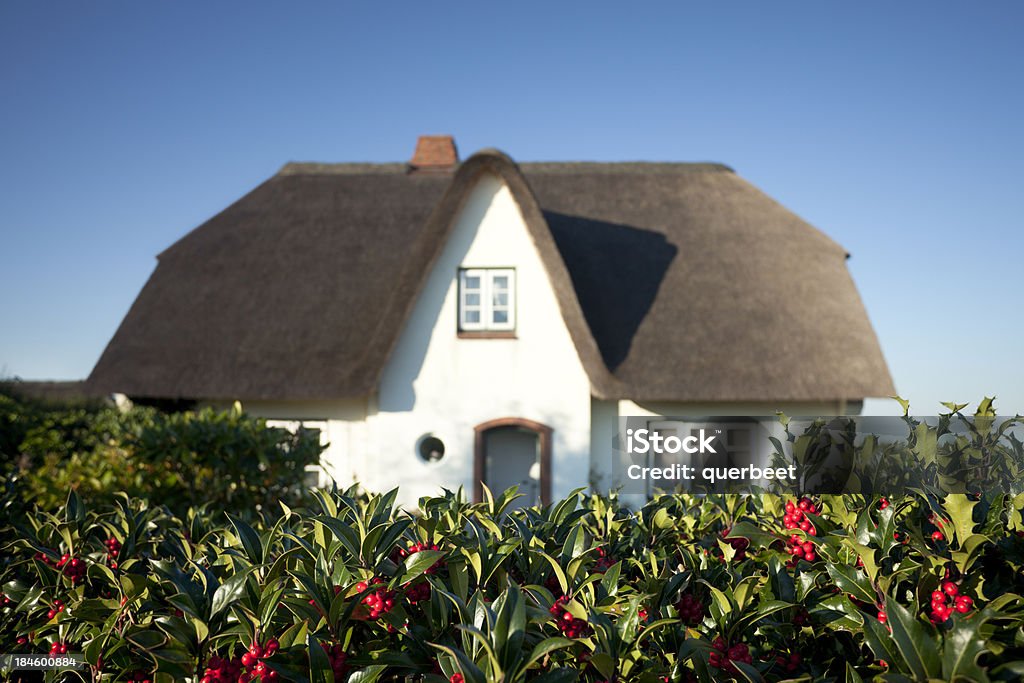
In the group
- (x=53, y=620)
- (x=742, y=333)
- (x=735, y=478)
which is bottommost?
(x=53, y=620)

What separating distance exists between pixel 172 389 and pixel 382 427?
432 cm

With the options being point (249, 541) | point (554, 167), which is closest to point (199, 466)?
point (249, 541)

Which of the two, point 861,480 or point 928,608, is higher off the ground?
point 861,480

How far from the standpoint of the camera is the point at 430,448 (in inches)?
500

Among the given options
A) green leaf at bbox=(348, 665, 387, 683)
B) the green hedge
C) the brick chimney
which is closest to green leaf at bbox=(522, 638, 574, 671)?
green leaf at bbox=(348, 665, 387, 683)

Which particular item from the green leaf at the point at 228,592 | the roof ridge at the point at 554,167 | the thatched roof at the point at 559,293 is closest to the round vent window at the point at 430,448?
the thatched roof at the point at 559,293

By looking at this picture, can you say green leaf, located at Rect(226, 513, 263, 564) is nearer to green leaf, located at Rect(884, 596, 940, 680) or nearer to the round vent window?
green leaf, located at Rect(884, 596, 940, 680)

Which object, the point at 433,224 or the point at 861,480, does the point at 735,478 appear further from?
the point at 433,224

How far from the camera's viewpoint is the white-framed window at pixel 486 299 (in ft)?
41.2

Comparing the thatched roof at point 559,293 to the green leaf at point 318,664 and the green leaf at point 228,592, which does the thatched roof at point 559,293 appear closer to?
the green leaf at point 228,592

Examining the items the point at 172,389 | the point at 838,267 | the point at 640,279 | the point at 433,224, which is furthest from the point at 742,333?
the point at 172,389

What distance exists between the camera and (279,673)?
1.84m

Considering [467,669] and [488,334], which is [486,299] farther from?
[467,669]

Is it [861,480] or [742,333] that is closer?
[861,480]
